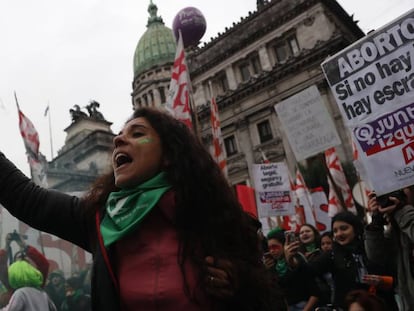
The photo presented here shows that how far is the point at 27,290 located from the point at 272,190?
20.3 ft

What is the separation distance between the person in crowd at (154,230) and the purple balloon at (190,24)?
8.33 meters

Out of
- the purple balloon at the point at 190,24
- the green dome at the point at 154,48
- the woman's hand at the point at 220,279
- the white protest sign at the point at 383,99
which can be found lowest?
the woman's hand at the point at 220,279

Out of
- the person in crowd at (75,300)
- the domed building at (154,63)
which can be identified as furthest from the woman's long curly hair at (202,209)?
the domed building at (154,63)

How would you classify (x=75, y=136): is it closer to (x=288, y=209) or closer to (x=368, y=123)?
(x=288, y=209)

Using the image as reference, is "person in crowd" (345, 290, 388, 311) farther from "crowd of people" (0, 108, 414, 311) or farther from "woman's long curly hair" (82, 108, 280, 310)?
"woman's long curly hair" (82, 108, 280, 310)

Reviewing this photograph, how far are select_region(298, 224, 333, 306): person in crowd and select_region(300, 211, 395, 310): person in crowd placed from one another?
1.25 feet

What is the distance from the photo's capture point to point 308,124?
6484mm

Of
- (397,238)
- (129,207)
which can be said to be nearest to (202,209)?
(129,207)

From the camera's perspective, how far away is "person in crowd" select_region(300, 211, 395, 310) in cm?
383

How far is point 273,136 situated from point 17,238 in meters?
18.8

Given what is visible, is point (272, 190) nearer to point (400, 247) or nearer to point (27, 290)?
point (400, 247)

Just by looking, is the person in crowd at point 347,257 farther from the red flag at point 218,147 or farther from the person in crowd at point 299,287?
the red flag at point 218,147

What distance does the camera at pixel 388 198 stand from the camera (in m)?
2.93

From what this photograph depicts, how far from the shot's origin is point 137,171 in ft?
5.19
